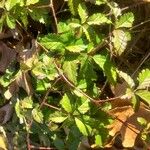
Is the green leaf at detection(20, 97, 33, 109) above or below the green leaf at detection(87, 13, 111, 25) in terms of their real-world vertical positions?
below

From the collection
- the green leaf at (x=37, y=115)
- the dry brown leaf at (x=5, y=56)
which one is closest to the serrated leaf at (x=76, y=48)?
the green leaf at (x=37, y=115)

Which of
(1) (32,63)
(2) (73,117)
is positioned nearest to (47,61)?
(1) (32,63)

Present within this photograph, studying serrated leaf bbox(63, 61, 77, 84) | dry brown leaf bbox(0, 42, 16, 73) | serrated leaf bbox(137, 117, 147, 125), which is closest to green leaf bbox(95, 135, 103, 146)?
serrated leaf bbox(137, 117, 147, 125)

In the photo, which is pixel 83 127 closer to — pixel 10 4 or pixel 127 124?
pixel 127 124

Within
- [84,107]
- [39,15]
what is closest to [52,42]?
[39,15]

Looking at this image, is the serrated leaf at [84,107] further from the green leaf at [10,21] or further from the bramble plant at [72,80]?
the green leaf at [10,21]

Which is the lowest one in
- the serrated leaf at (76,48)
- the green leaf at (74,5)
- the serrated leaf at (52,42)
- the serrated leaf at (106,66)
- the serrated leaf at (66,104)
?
the serrated leaf at (66,104)

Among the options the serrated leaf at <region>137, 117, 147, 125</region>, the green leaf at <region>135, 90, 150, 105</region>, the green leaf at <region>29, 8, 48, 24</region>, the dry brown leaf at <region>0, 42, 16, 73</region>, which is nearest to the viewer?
the green leaf at <region>135, 90, 150, 105</region>

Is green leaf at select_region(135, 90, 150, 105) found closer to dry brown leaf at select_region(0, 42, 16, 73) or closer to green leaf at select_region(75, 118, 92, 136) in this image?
green leaf at select_region(75, 118, 92, 136)
